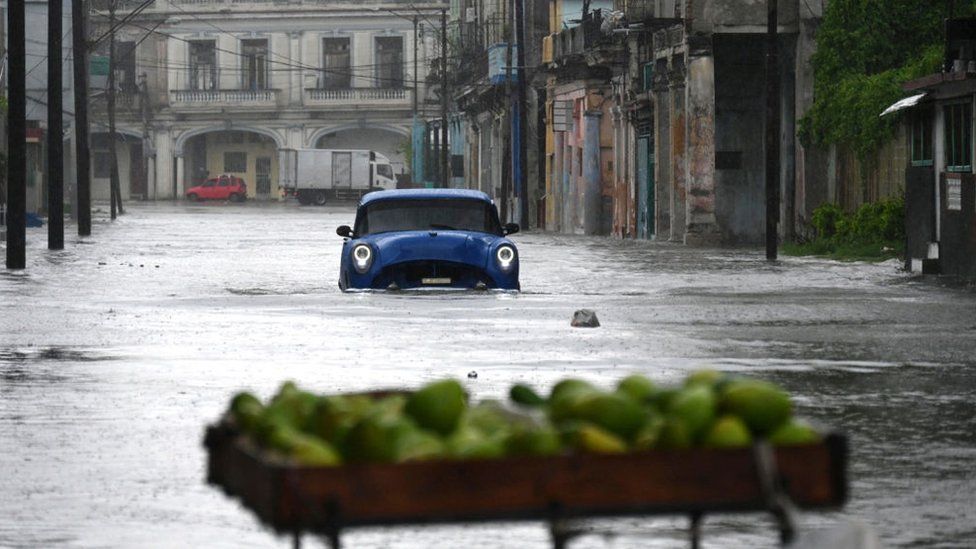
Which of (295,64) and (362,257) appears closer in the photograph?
(362,257)

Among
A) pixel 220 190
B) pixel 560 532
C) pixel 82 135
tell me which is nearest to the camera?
pixel 560 532

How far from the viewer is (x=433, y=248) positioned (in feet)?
79.6

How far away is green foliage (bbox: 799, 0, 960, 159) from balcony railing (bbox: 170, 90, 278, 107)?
240 feet

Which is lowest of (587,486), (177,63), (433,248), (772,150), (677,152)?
(587,486)

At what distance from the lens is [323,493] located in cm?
476

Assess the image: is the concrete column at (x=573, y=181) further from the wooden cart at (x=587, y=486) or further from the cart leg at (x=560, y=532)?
the wooden cart at (x=587, y=486)

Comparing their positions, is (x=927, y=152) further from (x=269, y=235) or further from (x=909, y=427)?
(x=269, y=235)

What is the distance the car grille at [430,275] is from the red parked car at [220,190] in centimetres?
8682

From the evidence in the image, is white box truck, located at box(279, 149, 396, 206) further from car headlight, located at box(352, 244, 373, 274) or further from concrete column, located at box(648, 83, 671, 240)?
car headlight, located at box(352, 244, 373, 274)

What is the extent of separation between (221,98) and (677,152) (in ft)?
224

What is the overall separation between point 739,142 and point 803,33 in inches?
128

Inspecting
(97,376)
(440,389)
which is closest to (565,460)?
(440,389)

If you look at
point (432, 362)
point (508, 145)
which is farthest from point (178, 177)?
point (432, 362)

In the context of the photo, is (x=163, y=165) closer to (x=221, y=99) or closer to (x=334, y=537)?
(x=221, y=99)
